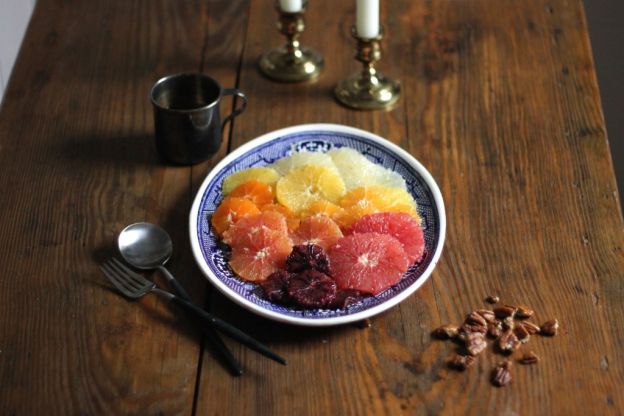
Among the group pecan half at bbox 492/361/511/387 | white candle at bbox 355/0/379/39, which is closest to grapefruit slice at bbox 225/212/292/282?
pecan half at bbox 492/361/511/387

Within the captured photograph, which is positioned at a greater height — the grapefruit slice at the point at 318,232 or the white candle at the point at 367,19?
the white candle at the point at 367,19

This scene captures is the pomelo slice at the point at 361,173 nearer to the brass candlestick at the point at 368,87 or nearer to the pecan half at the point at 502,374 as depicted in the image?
the brass candlestick at the point at 368,87

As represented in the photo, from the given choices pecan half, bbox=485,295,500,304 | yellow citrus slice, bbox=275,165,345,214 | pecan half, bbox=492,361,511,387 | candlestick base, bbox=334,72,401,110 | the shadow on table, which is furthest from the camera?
candlestick base, bbox=334,72,401,110

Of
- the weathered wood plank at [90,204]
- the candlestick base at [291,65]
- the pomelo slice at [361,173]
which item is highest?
the pomelo slice at [361,173]

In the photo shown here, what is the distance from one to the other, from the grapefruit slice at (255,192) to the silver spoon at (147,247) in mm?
133

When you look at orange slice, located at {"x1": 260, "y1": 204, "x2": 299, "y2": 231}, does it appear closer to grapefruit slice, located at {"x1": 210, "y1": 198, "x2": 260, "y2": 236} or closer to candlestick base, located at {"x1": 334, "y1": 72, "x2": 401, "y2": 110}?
grapefruit slice, located at {"x1": 210, "y1": 198, "x2": 260, "y2": 236}

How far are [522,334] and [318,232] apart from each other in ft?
1.07

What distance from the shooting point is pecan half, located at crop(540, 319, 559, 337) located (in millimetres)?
1158

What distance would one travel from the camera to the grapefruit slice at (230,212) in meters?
1.29

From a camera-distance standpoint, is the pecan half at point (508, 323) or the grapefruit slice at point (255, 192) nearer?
the pecan half at point (508, 323)

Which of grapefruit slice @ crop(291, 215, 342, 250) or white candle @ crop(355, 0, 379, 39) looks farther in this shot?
white candle @ crop(355, 0, 379, 39)

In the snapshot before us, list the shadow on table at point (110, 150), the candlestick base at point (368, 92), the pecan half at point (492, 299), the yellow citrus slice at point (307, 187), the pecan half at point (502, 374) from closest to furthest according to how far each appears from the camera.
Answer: the pecan half at point (502, 374) < the pecan half at point (492, 299) < the yellow citrus slice at point (307, 187) < the shadow on table at point (110, 150) < the candlestick base at point (368, 92)

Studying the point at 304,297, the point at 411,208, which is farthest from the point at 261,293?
the point at 411,208

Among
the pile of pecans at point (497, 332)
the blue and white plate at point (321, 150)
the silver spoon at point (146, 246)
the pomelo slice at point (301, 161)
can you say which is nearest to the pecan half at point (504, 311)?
the pile of pecans at point (497, 332)
